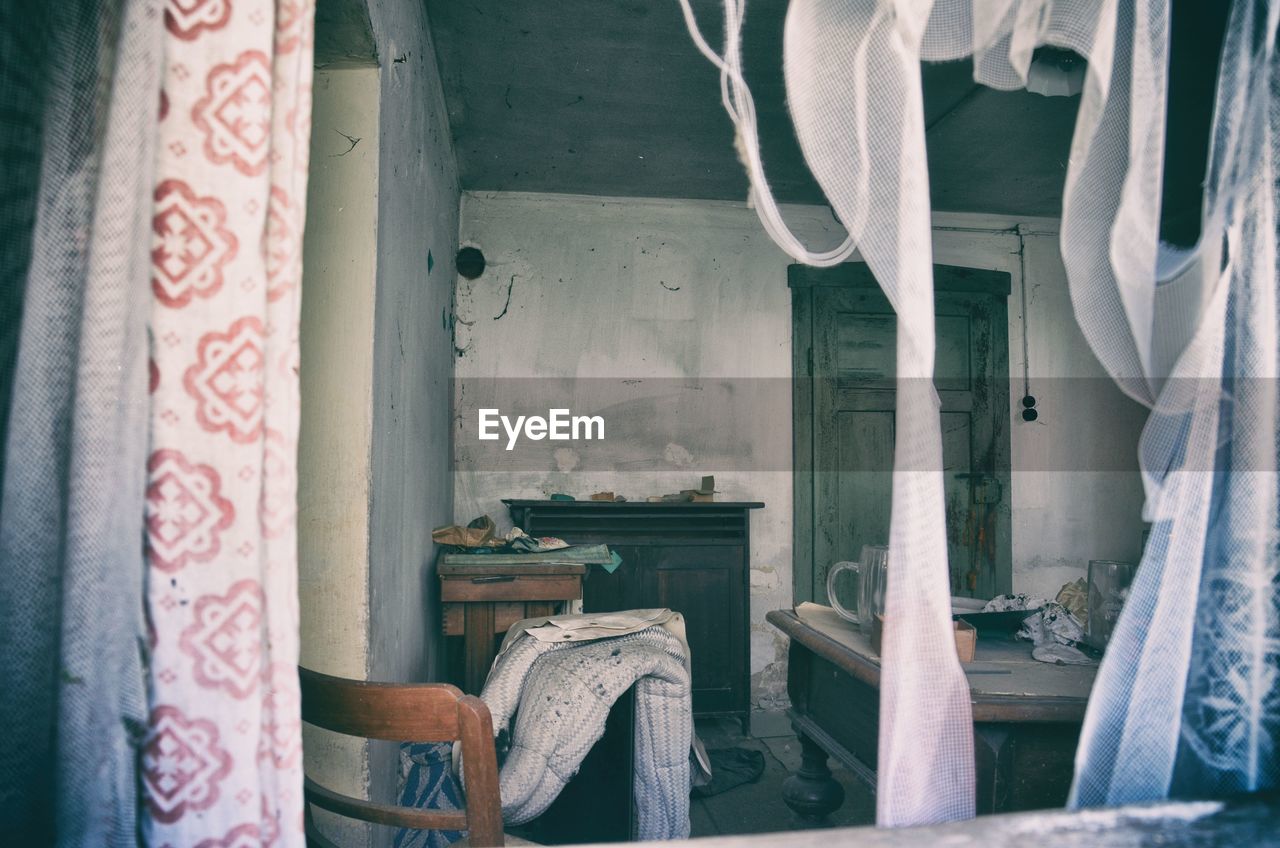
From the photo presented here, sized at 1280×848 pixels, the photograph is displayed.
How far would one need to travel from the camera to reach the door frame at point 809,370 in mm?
4500

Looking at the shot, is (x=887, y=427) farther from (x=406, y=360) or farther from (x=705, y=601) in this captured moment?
(x=406, y=360)

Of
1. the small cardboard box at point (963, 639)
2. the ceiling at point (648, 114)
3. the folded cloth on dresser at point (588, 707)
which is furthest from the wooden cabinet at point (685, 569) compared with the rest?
the small cardboard box at point (963, 639)

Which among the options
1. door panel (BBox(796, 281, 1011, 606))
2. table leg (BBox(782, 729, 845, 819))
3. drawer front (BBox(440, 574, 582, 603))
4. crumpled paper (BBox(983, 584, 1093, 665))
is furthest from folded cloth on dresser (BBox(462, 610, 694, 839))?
door panel (BBox(796, 281, 1011, 606))

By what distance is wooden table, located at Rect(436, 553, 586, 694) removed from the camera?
9.62 ft

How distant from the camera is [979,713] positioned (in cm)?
135

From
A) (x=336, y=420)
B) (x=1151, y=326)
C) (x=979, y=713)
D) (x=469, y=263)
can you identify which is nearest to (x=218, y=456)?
(x=336, y=420)

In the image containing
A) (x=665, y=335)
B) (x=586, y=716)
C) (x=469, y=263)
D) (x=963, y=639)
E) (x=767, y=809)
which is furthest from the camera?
(x=665, y=335)

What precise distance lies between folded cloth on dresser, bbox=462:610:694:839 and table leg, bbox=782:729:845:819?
296mm

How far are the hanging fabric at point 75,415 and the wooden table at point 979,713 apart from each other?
1278 millimetres

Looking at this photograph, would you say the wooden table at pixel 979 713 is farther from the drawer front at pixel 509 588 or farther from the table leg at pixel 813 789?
the drawer front at pixel 509 588

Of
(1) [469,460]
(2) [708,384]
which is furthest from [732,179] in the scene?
(1) [469,460]

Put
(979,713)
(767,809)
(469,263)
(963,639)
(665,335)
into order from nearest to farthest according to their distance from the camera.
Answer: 1. (979,713)
2. (963,639)
3. (767,809)
4. (469,263)
5. (665,335)

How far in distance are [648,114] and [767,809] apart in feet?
9.78

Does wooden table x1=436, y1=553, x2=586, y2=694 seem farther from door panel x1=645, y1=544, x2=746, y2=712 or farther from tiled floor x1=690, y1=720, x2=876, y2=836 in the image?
door panel x1=645, y1=544, x2=746, y2=712
